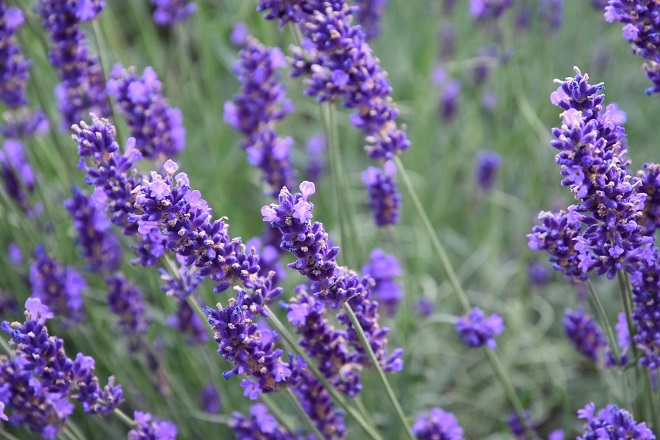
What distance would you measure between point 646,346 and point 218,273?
2.83ft

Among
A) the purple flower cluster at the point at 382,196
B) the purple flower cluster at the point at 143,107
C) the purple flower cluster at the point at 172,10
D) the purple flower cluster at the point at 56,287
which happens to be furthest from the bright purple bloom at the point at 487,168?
the purple flower cluster at the point at 56,287

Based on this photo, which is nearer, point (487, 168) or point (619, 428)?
point (619, 428)

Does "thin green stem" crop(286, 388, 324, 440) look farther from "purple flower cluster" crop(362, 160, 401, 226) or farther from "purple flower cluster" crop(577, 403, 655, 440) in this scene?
"purple flower cluster" crop(362, 160, 401, 226)

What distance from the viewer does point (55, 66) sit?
2.13 m

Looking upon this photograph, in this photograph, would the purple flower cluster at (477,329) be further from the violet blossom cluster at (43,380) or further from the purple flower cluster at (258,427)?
the violet blossom cluster at (43,380)

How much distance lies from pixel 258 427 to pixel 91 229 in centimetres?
73

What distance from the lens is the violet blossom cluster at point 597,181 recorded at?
1280mm

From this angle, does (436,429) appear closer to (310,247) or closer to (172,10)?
(310,247)

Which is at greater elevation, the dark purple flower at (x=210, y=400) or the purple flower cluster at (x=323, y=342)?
the dark purple flower at (x=210, y=400)

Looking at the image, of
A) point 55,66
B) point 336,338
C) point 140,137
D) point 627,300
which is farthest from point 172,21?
point 627,300

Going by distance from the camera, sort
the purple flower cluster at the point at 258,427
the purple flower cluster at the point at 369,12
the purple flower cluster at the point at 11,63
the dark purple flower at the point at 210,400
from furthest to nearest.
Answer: the purple flower cluster at the point at 369,12 → the dark purple flower at the point at 210,400 → the purple flower cluster at the point at 11,63 → the purple flower cluster at the point at 258,427

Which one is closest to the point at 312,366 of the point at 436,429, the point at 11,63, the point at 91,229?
Result: the point at 436,429

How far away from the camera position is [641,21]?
5.00 feet

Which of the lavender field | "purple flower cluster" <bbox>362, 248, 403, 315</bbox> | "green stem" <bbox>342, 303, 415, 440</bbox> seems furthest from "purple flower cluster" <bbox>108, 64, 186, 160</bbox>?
"green stem" <bbox>342, 303, 415, 440</bbox>
